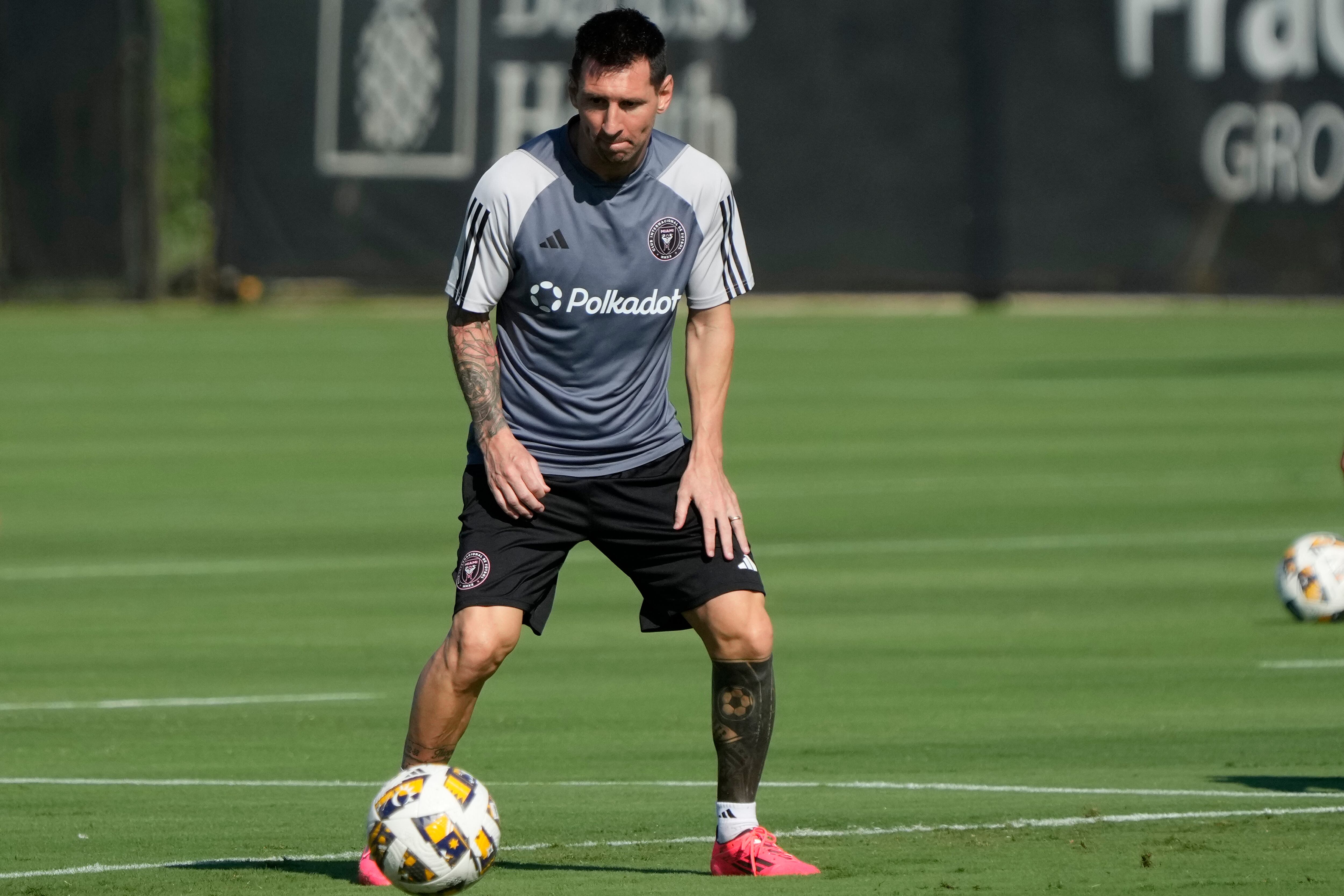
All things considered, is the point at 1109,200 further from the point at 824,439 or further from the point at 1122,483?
the point at 1122,483

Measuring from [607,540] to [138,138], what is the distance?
26.2 metres

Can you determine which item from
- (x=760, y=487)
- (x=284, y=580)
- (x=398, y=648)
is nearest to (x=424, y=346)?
(x=760, y=487)

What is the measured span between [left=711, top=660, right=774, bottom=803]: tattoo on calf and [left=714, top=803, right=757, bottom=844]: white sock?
0.02m

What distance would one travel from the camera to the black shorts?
7.01 m

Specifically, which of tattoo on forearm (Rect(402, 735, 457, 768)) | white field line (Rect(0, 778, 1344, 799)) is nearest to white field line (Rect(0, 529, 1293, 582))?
white field line (Rect(0, 778, 1344, 799))

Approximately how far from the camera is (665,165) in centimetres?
707

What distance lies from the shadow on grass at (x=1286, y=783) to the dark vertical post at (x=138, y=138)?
25.1 m

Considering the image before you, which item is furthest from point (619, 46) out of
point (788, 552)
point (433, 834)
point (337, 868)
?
point (788, 552)

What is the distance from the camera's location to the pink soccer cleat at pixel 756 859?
23.4 ft

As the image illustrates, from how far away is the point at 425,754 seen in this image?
7.08 meters

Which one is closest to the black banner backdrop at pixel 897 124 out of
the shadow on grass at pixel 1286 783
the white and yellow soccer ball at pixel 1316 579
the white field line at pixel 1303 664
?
the white and yellow soccer ball at pixel 1316 579

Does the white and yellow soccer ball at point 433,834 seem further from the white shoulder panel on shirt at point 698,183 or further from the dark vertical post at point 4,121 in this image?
the dark vertical post at point 4,121

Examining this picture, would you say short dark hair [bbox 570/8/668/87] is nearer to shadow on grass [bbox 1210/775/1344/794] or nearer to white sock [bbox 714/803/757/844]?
white sock [bbox 714/803/757/844]

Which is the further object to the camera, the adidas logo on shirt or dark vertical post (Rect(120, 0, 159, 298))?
dark vertical post (Rect(120, 0, 159, 298))
